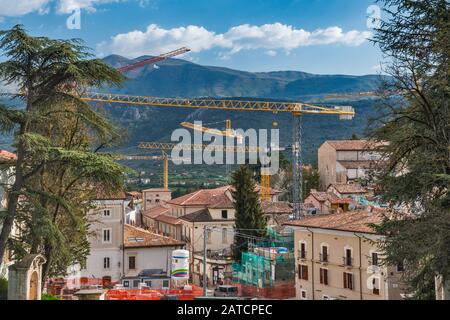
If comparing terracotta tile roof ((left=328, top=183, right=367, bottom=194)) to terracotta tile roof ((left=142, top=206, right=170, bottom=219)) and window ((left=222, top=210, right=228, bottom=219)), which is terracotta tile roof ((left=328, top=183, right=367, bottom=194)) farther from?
terracotta tile roof ((left=142, top=206, right=170, bottom=219))

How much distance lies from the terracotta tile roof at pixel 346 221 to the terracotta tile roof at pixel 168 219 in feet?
70.5

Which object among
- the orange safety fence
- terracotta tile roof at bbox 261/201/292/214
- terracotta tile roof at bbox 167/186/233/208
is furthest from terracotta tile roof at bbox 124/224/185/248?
terracotta tile roof at bbox 261/201/292/214

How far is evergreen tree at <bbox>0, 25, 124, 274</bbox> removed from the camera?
1634cm

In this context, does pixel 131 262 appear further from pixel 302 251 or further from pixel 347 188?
pixel 347 188

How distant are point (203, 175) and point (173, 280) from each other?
125m

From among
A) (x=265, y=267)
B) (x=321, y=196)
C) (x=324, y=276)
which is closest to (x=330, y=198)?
(x=321, y=196)

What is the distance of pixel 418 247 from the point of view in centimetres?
1364

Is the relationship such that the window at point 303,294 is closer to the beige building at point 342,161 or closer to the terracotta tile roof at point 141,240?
the terracotta tile roof at point 141,240

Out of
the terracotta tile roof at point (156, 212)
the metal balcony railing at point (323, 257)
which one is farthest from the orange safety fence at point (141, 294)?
the terracotta tile roof at point (156, 212)

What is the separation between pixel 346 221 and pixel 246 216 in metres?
14.8

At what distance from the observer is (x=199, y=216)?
52125 millimetres

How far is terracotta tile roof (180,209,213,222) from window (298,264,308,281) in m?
18.1

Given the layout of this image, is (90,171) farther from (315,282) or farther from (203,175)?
(203,175)

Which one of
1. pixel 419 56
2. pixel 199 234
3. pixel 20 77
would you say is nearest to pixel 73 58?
pixel 20 77
